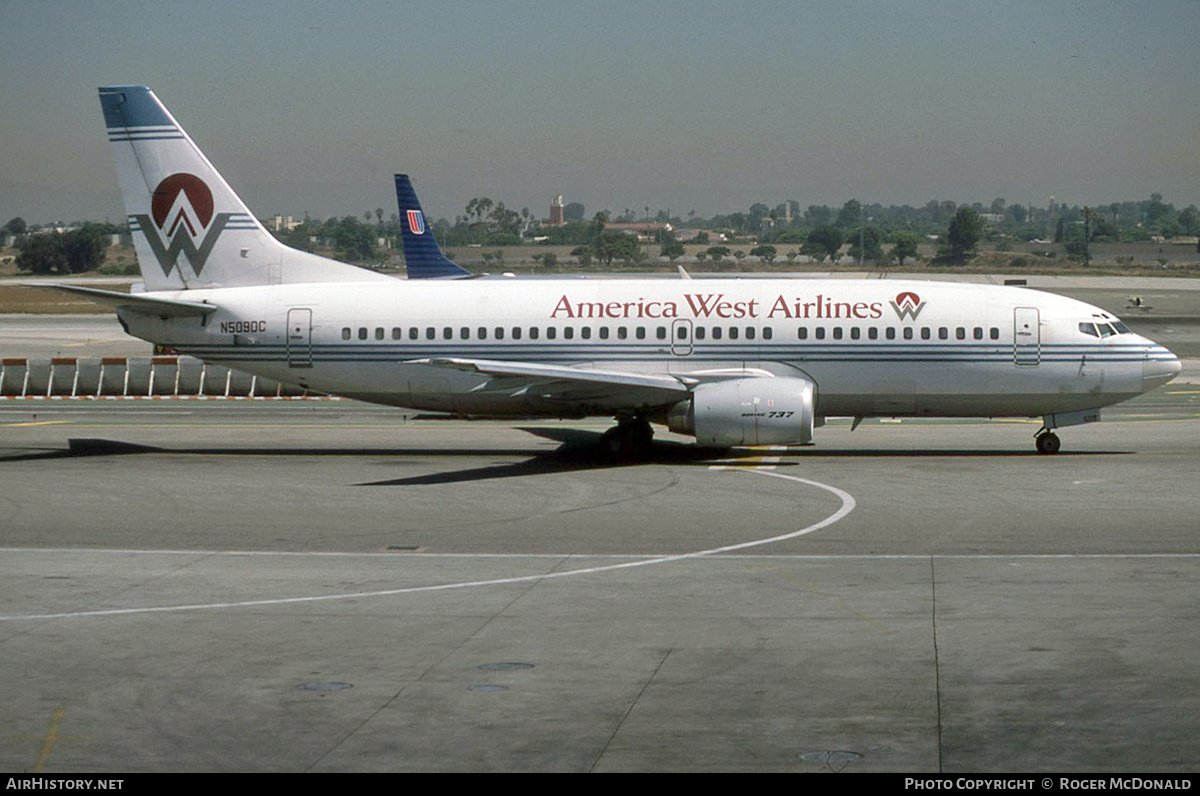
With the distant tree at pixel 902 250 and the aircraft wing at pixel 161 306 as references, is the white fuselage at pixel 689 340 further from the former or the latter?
the distant tree at pixel 902 250

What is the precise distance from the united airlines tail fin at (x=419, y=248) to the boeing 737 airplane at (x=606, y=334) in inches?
1053

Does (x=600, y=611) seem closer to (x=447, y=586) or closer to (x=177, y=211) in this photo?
(x=447, y=586)

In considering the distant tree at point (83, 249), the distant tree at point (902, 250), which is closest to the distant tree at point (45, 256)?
the distant tree at point (83, 249)

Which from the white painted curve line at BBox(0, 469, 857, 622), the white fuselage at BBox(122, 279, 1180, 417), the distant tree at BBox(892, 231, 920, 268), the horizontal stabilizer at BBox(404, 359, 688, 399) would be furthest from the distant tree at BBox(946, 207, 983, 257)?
the white painted curve line at BBox(0, 469, 857, 622)

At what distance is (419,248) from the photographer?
2571 inches

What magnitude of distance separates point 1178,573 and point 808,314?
1418 centimetres

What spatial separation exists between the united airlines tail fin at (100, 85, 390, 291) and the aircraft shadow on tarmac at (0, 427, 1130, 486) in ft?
14.2

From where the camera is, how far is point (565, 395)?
1313 inches

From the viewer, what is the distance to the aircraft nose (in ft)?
111

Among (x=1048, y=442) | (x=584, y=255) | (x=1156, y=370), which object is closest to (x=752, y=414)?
(x=1048, y=442)

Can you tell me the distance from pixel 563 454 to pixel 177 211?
455 inches

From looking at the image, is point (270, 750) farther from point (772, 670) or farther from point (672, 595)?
point (672, 595)

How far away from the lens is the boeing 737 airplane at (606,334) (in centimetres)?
3378
